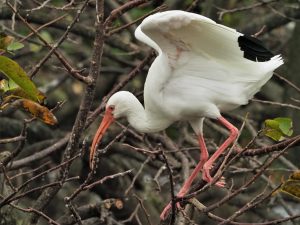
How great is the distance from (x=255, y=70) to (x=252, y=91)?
0.16m

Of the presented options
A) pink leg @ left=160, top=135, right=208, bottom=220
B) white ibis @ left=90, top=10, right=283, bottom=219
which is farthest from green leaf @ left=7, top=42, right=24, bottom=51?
pink leg @ left=160, top=135, right=208, bottom=220

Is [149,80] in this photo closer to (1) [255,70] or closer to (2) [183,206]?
(1) [255,70]

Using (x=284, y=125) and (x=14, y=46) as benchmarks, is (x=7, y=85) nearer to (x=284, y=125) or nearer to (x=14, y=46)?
(x=14, y=46)

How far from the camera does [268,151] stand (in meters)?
4.86

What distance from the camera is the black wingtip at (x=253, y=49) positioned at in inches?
209

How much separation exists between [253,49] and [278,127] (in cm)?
99

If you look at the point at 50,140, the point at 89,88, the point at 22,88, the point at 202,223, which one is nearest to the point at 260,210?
the point at 202,223

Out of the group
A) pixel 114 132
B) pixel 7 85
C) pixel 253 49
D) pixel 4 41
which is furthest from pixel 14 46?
pixel 114 132

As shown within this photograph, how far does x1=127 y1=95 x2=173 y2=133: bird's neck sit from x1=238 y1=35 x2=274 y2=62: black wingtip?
765mm

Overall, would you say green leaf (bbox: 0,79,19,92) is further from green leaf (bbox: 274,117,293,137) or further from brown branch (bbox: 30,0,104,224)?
green leaf (bbox: 274,117,293,137)

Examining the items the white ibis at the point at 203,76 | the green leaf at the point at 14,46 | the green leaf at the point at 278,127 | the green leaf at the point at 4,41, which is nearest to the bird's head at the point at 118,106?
the white ibis at the point at 203,76

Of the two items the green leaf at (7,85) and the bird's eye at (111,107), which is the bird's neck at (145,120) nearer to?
the bird's eye at (111,107)

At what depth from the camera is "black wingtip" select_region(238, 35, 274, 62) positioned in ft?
17.4

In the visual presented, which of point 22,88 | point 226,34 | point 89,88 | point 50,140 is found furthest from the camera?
point 50,140
